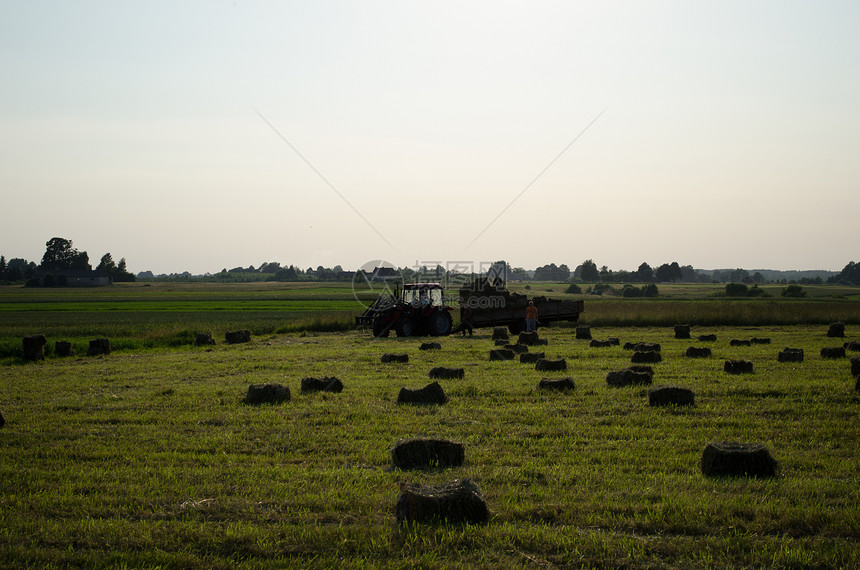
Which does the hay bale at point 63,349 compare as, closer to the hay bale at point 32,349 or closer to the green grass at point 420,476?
the hay bale at point 32,349

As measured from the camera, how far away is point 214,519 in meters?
6.40

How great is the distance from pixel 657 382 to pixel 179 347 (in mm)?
18048

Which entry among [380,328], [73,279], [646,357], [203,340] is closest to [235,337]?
[203,340]

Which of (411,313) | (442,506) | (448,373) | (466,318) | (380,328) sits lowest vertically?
(442,506)

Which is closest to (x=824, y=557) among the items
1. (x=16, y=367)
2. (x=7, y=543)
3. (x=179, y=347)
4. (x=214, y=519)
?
(x=214, y=519)

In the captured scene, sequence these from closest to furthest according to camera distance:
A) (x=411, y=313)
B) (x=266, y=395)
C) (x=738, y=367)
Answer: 1. (x=266, y=395)
2. (x=738, y=367)
3. (x=411, y=313)

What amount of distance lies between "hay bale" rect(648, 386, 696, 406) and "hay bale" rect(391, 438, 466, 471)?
4.70 m

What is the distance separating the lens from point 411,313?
29.1m

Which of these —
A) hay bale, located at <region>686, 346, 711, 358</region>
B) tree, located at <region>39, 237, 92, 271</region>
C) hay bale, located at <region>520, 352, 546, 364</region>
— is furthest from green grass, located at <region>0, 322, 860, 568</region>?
tree, located at <region>39, 237, 92, 271</region>

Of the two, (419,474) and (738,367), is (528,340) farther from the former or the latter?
(419,474)

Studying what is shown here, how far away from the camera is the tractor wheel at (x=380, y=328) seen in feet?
94.3

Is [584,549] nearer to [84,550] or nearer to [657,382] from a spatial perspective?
[84,550]

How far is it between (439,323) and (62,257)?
13587 centimetres

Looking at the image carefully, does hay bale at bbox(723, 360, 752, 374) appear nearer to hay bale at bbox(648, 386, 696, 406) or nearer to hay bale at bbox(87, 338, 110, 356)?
hay bale at bbox(648, 386, 696, 406)
